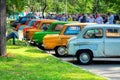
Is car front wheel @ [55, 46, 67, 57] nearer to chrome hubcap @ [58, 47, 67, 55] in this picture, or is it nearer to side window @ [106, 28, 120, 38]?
chrome hubcap @ [58, 47, 67, 55]

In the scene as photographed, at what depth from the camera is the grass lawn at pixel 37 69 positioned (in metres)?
12.0

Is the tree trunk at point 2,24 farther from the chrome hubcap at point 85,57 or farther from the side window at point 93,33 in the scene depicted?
the side window at point 93,33

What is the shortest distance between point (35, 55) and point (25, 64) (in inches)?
125

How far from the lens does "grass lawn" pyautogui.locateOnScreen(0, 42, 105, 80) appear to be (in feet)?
39.3

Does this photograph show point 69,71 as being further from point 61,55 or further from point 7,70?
point 61,55

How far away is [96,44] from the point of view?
16734mm

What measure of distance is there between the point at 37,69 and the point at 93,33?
4.17 metres

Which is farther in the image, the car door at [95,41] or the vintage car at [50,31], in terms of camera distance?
the vintage car at [50,31]

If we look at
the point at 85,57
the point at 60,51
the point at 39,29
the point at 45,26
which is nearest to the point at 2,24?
the point at 85,57

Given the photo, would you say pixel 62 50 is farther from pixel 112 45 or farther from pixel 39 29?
pixel 39 29

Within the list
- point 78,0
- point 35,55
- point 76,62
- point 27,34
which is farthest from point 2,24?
point 78,0

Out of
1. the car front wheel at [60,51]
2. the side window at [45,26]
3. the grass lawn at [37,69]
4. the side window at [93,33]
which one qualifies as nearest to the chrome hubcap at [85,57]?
the side window at [93,33]

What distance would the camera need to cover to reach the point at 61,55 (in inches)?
784

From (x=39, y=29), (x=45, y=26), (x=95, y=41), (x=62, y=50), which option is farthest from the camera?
(x=39, y=29)
